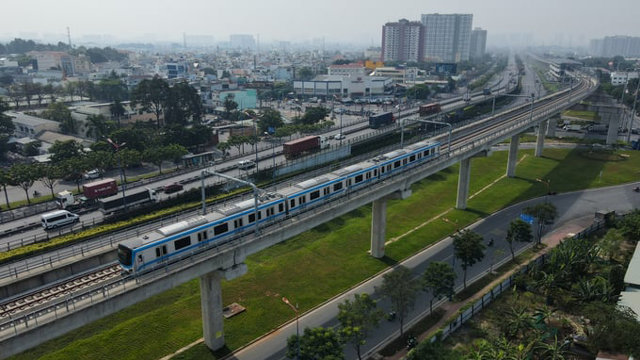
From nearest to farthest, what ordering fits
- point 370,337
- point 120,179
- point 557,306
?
point 370,337
point 557,306
point 120,179

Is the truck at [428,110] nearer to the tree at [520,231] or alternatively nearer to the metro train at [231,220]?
the metro train at [231,220]

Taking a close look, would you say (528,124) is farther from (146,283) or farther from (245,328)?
(146,283)

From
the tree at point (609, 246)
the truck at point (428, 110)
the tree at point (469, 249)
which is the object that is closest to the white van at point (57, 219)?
the tree at point (469, 249)

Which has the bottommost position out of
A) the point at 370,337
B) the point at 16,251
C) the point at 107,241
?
the point at 370,337

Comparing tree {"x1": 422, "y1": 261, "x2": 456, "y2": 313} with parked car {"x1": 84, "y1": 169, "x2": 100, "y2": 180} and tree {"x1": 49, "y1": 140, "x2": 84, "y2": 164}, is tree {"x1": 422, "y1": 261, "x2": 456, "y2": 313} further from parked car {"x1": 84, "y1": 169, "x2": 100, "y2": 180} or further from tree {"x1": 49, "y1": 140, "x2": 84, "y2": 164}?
tree {"x1": 49, "y1": 140, "x2": 84, "y2": 164}

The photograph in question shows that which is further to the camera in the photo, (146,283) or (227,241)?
(227,241)

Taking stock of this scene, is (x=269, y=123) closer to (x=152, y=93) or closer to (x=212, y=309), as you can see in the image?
(x=152, y=93)

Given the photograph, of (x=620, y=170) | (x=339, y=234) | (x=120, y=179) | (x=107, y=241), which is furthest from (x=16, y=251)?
(x=620, y=170)

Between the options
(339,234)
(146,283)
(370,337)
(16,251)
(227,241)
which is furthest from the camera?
(339,234)
